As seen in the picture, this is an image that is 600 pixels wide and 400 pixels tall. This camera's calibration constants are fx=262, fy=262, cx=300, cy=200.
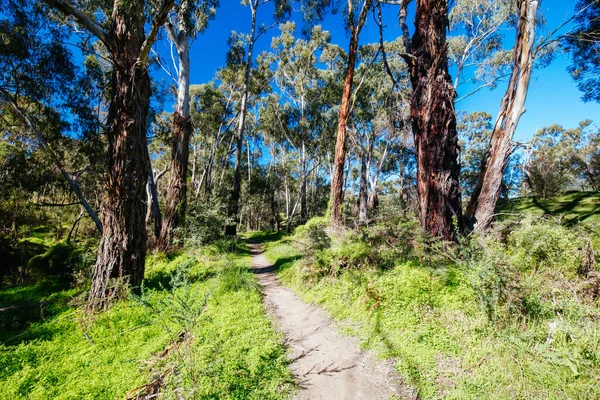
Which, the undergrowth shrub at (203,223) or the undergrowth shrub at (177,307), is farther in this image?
the undergrowth shrub at (203,223)

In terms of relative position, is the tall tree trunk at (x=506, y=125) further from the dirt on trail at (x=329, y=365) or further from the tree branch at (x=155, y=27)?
the tree branch at (x=155, y=27)

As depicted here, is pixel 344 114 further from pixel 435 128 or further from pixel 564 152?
pixel 564 152

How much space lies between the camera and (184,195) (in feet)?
30.0

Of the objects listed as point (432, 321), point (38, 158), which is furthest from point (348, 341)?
point (38, 158)

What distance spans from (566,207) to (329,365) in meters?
9.48

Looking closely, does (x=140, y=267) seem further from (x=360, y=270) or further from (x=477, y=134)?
(x=477, y=134)

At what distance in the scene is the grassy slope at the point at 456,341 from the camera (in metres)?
1.89

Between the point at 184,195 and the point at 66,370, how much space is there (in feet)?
→ 22.1

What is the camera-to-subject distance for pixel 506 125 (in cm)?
486

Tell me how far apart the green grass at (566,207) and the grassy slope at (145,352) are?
686 cm

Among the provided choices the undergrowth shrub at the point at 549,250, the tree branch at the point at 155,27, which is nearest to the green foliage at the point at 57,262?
the tree branch at the point at 155,27

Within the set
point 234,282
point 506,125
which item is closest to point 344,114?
point 506,125

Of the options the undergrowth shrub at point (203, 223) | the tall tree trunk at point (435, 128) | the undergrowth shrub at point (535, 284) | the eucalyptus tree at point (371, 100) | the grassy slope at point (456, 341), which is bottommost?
the grassy slope at point (456, 341)

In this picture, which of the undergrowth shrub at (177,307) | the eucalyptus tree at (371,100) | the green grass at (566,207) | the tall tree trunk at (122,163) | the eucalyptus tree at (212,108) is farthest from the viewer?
the eucalyptus tree at (212,108)
